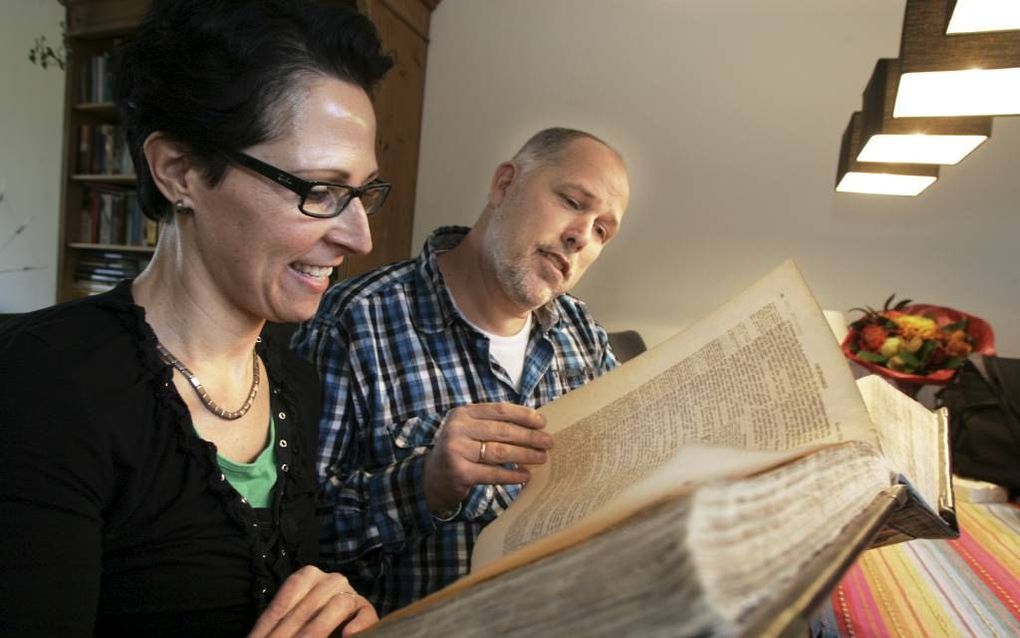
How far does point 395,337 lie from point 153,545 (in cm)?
54

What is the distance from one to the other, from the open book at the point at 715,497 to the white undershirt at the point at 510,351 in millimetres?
508

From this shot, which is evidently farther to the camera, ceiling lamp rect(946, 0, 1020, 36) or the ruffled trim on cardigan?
ceiling lamp rect(946, 0, 1020, 36)

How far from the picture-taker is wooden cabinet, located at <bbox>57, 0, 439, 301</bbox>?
2.68m

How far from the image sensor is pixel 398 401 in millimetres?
1036

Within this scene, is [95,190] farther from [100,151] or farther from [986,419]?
[986,419]

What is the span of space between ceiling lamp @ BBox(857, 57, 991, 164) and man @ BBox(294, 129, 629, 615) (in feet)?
1.57

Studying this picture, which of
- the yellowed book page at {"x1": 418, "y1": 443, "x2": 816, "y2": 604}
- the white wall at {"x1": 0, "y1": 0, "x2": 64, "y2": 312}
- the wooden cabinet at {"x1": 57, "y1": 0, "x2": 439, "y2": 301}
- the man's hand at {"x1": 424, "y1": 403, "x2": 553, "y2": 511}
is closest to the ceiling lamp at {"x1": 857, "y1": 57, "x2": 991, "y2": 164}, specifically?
the man's hand at {"x1": 424, "y1": 403, "x2": 553, "y2": 511}

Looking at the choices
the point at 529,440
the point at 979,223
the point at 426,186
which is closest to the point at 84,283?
the point at 426,186

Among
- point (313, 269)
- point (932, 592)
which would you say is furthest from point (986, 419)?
point (313, 269)

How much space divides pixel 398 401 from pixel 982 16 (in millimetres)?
950

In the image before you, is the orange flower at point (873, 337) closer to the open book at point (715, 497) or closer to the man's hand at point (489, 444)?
the open book at point (715, 497)

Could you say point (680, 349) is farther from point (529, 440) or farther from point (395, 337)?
point (395, 337)

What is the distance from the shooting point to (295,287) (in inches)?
27.9

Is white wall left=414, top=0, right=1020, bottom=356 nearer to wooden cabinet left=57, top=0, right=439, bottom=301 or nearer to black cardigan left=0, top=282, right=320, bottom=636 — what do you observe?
wooden cabinet left=57, top=0, right=439, bottom=301
